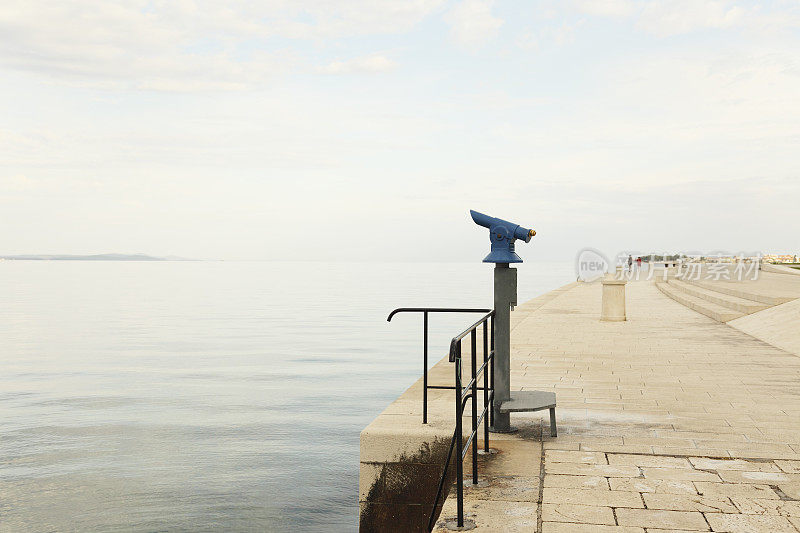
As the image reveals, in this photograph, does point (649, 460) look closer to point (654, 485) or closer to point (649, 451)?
point (649, 451)

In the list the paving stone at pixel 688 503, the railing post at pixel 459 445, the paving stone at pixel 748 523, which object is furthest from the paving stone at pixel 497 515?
the paving stone at pixel 748 523

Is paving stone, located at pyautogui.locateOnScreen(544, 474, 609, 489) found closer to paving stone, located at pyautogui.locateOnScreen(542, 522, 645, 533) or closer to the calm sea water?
paving stone, located at pyautogui.locateOnScreen(542, 522, 645, 533)

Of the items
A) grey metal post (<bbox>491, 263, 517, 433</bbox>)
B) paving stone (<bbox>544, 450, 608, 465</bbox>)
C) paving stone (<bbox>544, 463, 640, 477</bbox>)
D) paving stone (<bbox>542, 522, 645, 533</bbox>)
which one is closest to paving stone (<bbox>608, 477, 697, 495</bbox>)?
paving stone (<bbox>544, 463, 640, 477</bbox>)

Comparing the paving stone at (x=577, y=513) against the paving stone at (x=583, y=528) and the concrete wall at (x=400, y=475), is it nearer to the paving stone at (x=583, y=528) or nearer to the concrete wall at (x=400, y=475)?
the paving stone at (x=583, y=528)

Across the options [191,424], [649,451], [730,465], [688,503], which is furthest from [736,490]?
[191,424]

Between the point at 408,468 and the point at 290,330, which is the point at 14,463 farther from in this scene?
the point at 290,330

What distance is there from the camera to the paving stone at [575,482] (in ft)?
15.4

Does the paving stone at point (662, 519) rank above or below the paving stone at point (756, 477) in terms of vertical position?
above

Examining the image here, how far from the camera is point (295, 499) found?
8953mm

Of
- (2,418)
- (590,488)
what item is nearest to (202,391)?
(2,418)

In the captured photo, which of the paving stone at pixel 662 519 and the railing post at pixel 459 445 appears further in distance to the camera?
the paving stone at pixel 662 519

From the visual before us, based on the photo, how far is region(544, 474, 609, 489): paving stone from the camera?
4699 millimetres

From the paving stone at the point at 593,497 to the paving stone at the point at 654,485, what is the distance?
114 millimetres

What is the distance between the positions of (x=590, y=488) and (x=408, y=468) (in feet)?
4.34
